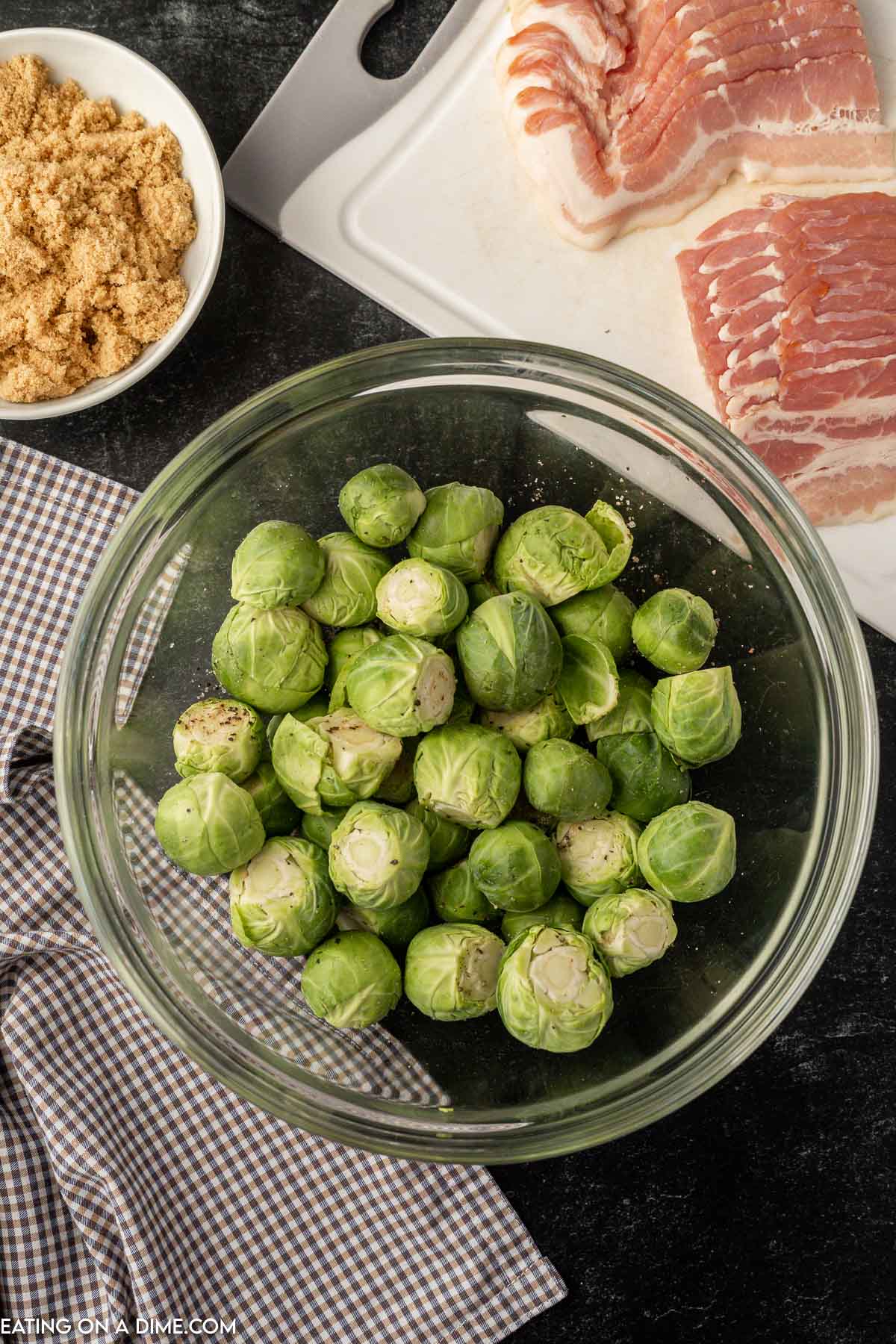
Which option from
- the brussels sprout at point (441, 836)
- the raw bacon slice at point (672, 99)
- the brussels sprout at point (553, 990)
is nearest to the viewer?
the brussels sprout at point (553, 990)

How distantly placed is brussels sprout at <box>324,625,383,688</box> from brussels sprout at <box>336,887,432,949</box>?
16.0 inches

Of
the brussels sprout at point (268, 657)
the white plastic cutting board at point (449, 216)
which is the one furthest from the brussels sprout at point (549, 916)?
the white plastic cutting board at point (449, 216)

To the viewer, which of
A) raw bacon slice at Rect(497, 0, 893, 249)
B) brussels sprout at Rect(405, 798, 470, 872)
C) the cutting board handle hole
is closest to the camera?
brussels sprout at Rect(405, 798, 470, 872)

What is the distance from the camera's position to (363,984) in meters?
1.79

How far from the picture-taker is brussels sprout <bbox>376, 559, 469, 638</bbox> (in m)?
1.79

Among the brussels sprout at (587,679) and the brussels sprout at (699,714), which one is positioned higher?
the brussels sprout at (699,714)

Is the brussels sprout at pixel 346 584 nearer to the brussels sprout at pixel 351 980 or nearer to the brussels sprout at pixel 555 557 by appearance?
the brussels sprout at pixel 555 557

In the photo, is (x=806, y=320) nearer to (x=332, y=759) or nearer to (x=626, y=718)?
(x=626, y=718)

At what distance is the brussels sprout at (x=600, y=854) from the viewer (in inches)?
72.6

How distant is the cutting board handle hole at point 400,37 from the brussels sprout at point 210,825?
1.65 metres

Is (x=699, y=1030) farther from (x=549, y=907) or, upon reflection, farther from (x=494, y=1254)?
(x=494, y=1254)

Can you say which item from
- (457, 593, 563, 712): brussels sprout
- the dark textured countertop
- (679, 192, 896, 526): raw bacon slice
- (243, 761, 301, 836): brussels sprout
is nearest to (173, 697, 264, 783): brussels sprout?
(243, 761, 301, 836): brussels sprout

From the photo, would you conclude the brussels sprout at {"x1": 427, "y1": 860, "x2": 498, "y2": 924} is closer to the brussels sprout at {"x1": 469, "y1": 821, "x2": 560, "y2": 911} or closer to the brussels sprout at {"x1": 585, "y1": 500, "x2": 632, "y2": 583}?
the brussels sprout at {"x1": 469, "y1": 821, "x2": 560, "y2": 911}

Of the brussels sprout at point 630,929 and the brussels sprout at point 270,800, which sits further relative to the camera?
the brussels sprout at point 270,800
